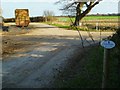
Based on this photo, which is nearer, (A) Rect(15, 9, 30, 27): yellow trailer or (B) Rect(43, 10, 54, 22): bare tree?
(A) Rect(15, 9, 30, 27): yellow trailer

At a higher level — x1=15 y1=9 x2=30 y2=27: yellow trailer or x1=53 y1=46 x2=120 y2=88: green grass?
x1=15 y1=9 x2=30 y2=27: yellow trailer

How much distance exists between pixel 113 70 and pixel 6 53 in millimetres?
8218

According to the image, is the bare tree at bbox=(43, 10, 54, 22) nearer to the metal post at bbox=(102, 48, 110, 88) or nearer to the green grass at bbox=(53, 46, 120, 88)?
the green grass at bbox=(53, 46, 120, 88)

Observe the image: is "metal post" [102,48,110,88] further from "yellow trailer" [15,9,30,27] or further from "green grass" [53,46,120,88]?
"yellow trailer" [15,9,30,27]

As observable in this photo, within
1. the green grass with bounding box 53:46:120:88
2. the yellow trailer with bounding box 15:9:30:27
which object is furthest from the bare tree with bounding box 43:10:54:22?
the green grass with bounding box 53:46:120:88

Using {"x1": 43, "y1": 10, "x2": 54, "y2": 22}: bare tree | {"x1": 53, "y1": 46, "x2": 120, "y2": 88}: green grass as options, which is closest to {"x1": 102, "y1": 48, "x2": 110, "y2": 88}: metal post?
{"x1": 53, "y1": 46, "x2": 120, "y2": 88}: green grass

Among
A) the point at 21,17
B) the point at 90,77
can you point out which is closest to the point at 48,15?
the point at 21,17

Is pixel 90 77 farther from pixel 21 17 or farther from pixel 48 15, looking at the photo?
pixel 48 15

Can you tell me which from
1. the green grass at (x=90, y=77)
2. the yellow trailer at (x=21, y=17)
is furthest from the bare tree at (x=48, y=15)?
the green grass at (x=90, y=77)

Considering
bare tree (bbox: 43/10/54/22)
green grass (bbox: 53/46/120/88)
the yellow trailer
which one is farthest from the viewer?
bare tree (bbox: 43/10/54/22)

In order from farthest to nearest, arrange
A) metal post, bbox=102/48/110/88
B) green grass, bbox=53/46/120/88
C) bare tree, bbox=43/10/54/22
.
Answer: bare tree, bbox=43/10/54/22, green grass, bbox=53/46/120/88, metal post, bbox=102/48/110/88

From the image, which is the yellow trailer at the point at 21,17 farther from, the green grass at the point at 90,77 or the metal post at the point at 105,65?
the metal post at the point at 105,65

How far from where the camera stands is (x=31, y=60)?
14008mm

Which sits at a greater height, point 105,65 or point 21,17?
point 21,17
